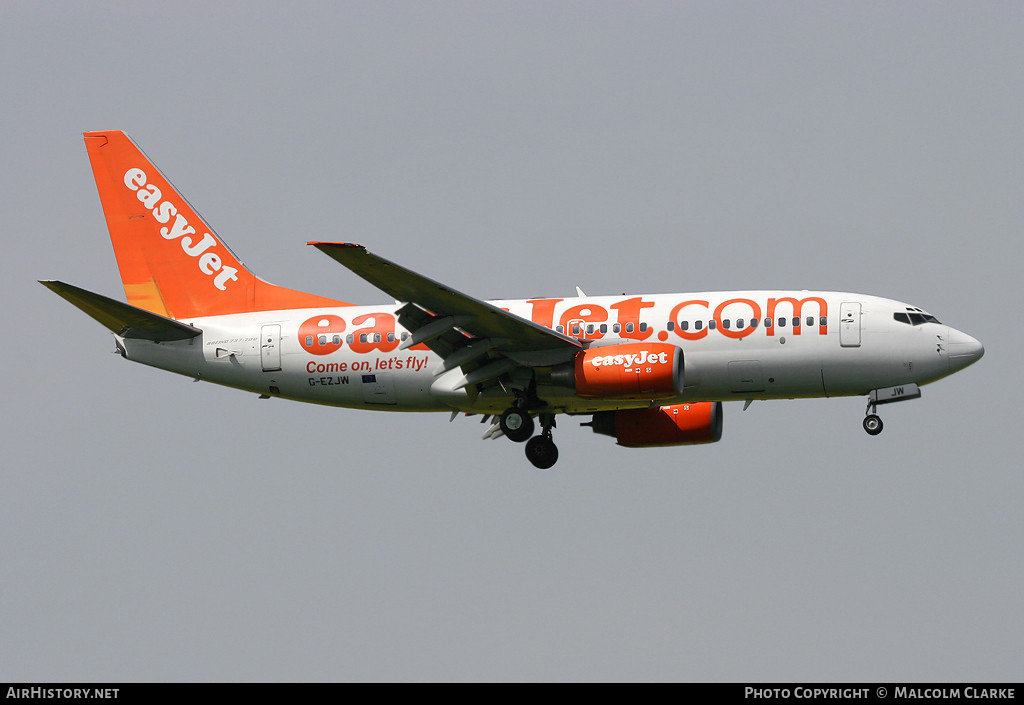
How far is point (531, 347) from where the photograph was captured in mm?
40125

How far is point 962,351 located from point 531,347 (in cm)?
1210

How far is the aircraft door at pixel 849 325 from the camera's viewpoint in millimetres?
39188

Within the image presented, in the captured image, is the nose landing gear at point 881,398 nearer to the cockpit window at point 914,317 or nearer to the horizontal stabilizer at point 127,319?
the cockpit window at point 914,317

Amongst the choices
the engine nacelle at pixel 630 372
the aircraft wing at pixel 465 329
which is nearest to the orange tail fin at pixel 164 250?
the aircraft wing at pixel 465 329

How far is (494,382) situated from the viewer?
4094 centimetres

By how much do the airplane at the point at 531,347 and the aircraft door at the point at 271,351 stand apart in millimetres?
54

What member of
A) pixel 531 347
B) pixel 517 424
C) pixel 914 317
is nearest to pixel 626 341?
pixel 531 347

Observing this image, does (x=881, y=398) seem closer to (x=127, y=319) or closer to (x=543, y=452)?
(x=543, y=452)

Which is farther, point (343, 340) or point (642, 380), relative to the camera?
point (343, 340)

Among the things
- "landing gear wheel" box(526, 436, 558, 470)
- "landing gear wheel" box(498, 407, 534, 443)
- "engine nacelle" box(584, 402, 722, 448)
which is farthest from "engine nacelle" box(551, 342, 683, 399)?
"engine nacelle" box(584, 402, 722, 448)
